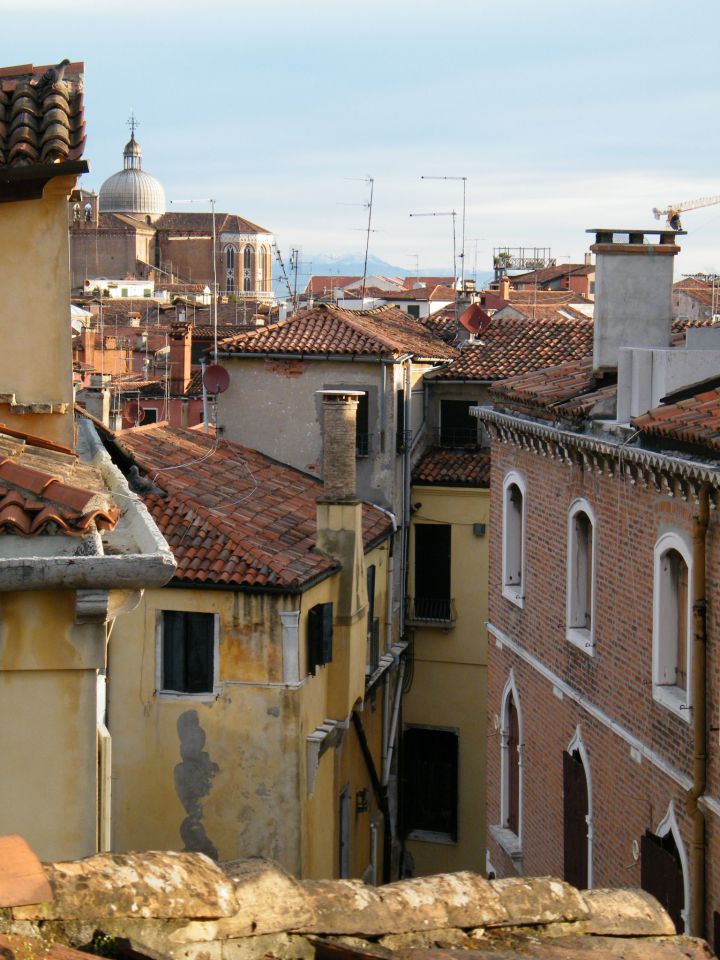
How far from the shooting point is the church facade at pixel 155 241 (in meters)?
112

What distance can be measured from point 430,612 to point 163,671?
8494mm

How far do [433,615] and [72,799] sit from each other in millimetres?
18513

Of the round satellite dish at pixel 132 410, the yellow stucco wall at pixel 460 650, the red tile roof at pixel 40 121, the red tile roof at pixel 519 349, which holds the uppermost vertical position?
the red tile roof at pixel 40 121

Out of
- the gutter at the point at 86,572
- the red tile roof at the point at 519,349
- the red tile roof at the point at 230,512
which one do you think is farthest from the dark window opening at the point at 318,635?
the gutter at the point at 86,572

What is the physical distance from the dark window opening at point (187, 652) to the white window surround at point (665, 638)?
20.2 feet

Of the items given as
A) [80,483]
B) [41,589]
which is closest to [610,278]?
[80,483]

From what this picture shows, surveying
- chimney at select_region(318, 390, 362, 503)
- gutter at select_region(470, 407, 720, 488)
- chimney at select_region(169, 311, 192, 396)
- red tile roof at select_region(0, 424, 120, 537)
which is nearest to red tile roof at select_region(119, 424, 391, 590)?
chimney at select_region(318, 390, 362, 503)

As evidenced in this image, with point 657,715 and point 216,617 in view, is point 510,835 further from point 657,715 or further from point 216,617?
point 657,715

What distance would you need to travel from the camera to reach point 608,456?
40.0 ft

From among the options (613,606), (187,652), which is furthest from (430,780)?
(613,606)

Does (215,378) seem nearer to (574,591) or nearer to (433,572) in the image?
(433,572)

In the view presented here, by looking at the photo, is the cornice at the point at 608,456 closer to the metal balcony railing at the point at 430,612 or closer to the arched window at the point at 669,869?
the arched window at the point at 669,869

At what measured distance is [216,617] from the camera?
52.6 ft

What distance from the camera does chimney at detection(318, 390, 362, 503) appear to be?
17.9 meters
